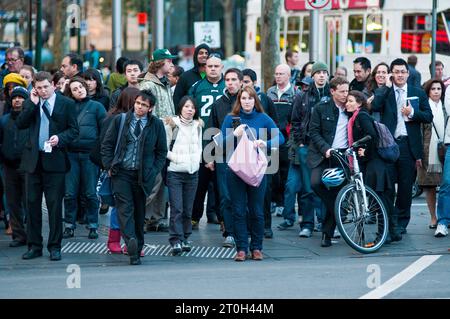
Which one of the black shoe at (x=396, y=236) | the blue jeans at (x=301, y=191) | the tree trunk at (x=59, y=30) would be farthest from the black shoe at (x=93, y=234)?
the tree trunk at (x=59, y=30)

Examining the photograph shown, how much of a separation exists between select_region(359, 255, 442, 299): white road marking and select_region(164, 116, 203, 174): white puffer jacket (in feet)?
8.44

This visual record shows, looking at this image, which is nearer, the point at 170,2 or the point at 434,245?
the point at 434,245

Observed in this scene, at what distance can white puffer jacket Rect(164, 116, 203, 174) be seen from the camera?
12.9m

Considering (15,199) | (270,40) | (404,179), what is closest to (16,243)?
(15,199)

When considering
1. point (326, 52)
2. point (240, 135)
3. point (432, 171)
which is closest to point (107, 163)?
point (240, 135)

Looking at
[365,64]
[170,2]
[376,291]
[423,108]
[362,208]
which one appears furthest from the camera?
[170,2]

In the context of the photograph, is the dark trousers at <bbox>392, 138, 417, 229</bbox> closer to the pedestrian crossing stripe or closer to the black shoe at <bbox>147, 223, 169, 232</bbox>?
the pedestrian crossing stripe

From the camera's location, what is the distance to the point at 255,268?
38.7 ft

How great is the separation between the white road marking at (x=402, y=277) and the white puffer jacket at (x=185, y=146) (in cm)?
257

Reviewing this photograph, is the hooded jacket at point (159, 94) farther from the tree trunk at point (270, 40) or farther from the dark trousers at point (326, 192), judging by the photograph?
the tree trunk at point (270, 40)

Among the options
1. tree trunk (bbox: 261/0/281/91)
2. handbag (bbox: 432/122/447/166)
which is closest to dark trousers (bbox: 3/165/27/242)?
handbag (bbox: 432/122/447/166)

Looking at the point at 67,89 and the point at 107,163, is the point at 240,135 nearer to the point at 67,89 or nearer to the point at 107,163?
the point at 107,163

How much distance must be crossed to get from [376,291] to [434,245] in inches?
138

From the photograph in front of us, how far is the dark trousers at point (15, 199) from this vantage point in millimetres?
13609
